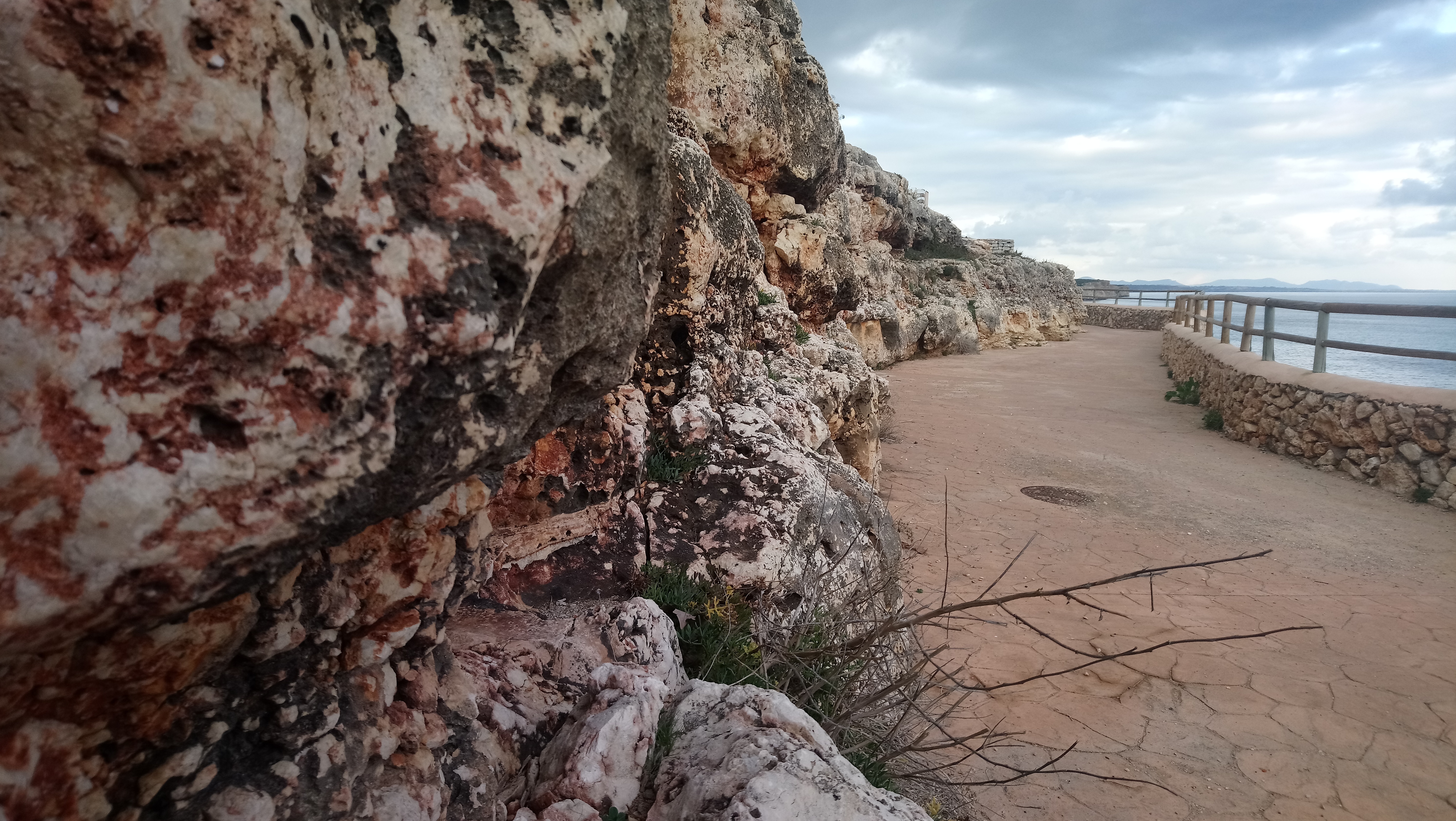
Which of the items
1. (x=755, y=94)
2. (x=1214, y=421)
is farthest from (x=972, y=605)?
(x=1214, y=421)

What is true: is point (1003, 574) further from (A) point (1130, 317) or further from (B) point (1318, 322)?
(A) point (1130, 317)

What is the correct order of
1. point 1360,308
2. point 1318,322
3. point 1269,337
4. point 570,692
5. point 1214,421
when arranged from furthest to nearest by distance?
point 1214,421, point 1269,337, point 1360,308, point 1318,322, point 570,692

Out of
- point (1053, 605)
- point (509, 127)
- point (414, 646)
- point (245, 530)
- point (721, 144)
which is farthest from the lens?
point (721, 144)

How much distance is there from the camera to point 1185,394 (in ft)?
36.4

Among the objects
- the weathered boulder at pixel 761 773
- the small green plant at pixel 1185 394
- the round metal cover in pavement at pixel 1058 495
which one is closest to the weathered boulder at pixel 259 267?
the weathered boulder at pixel 761 773

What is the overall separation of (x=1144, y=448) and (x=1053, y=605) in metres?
4.80

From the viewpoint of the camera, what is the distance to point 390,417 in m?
0.99

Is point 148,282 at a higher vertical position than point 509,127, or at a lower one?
lower

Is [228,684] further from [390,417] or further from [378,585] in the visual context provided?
[390,417]

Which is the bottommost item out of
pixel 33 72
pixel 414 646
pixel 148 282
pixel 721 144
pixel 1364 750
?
pixel 1364 750

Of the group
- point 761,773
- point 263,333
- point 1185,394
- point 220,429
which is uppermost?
point 263,333

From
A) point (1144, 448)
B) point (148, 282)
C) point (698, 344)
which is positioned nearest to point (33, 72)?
point (148, 282)

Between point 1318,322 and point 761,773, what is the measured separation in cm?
825

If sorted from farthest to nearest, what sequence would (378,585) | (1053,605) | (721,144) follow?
(721,144), (1053,605), (378,585)
